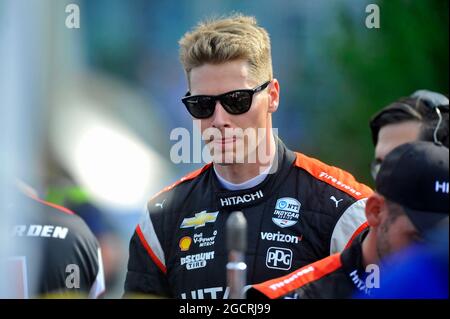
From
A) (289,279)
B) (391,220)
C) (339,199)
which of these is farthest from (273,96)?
(391,220)

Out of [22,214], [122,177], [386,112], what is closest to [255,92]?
[386,112]

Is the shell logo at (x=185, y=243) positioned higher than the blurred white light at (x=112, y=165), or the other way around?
the blurred white light at (x=112, y=165)

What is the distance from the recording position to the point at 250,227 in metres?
3.39

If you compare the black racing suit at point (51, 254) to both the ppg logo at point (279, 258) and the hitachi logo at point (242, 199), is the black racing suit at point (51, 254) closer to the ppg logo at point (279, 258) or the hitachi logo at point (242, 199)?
the hitachi logo at point (242, 199)

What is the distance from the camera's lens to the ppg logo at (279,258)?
3256mm

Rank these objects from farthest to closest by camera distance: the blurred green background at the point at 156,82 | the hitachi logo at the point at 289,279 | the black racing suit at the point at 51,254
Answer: the blurred green background at the point at 156,82 → the black racing suit at the point at 51,254 → the hitachi logo at the point at 289,279

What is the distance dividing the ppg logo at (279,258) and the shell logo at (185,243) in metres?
0.33

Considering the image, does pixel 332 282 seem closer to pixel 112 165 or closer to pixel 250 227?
pixel 250 227

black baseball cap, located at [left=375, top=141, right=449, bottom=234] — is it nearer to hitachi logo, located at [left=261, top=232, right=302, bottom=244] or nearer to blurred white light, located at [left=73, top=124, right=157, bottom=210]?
hitachi logo, located at [left=261, top=232, right=302, bottom=244]

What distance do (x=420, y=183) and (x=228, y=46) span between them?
49.9 inches

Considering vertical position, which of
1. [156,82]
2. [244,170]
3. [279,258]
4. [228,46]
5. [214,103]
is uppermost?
[228,46]

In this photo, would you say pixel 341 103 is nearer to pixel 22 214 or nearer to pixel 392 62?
pixel 392 62

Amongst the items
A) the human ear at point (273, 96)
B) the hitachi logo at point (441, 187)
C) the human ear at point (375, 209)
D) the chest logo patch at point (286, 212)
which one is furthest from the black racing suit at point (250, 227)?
the hitachi logo at point (441, 187)

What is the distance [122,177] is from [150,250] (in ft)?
3.39
